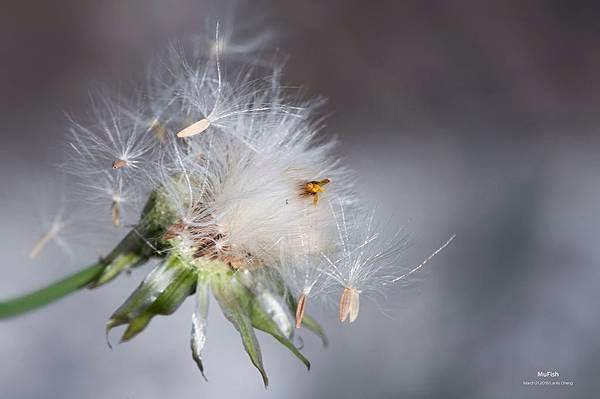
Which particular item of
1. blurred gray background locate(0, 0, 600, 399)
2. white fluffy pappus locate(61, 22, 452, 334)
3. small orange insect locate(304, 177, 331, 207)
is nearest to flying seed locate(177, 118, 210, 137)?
white fluffy pappus locate(61, 22, 452, 334)

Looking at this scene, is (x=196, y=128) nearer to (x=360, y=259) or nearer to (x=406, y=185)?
(x=360, y=259)

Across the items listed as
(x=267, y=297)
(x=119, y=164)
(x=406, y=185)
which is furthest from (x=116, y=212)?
(x=406, y=185)

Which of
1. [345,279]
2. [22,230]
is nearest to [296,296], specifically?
[345,279]

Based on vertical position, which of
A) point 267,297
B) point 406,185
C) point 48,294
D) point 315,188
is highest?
point 406,185

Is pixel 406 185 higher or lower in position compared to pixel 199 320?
higher

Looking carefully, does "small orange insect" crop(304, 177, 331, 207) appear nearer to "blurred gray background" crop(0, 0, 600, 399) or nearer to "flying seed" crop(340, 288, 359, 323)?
"flying seed" crop(340, 288, 359, 323)

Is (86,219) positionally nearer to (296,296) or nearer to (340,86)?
(296,296)

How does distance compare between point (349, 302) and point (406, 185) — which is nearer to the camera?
point (349, 302)
